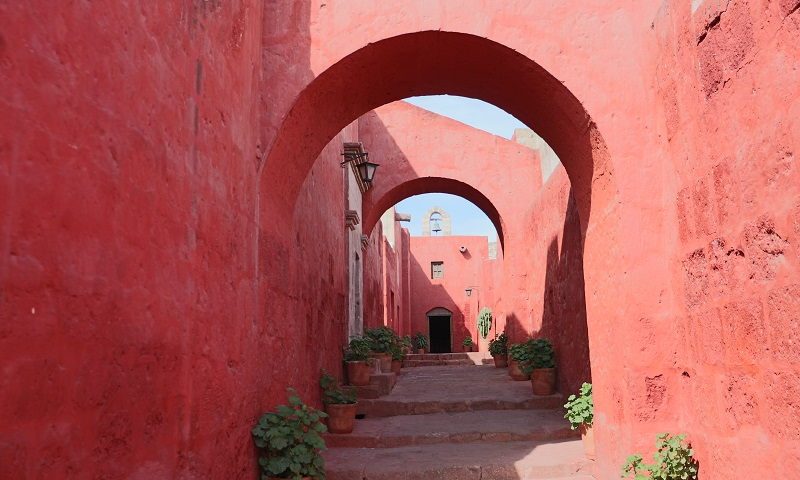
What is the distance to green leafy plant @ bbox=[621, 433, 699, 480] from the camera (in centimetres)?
379

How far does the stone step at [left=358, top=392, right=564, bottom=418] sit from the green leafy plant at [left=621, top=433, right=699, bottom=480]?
3.56 meters

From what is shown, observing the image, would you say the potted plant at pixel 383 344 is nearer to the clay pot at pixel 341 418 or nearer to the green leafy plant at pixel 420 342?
the clay pot at pixel 341 418

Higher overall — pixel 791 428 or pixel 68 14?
pixel 68 14

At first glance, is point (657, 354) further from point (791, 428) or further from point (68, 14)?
point (68, 14)

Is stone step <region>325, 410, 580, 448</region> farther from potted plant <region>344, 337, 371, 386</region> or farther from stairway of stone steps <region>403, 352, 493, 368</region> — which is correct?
stairway of stone steps <region>403, 352, 493, 368</region>

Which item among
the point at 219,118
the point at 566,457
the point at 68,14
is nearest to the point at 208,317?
the point at 219,118

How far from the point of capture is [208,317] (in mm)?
3414

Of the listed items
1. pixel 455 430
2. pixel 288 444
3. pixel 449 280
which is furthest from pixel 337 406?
pixel 449 280

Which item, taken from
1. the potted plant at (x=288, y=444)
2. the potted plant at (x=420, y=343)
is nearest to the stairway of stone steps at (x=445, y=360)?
the potted plant at (x=420, y=343)

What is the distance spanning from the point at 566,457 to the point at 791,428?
8.96ft

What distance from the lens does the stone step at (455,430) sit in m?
6.12

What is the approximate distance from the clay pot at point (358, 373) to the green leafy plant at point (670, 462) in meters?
4.85

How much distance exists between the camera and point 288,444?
4.26 meters

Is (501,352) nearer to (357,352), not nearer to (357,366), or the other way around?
(357,352)
